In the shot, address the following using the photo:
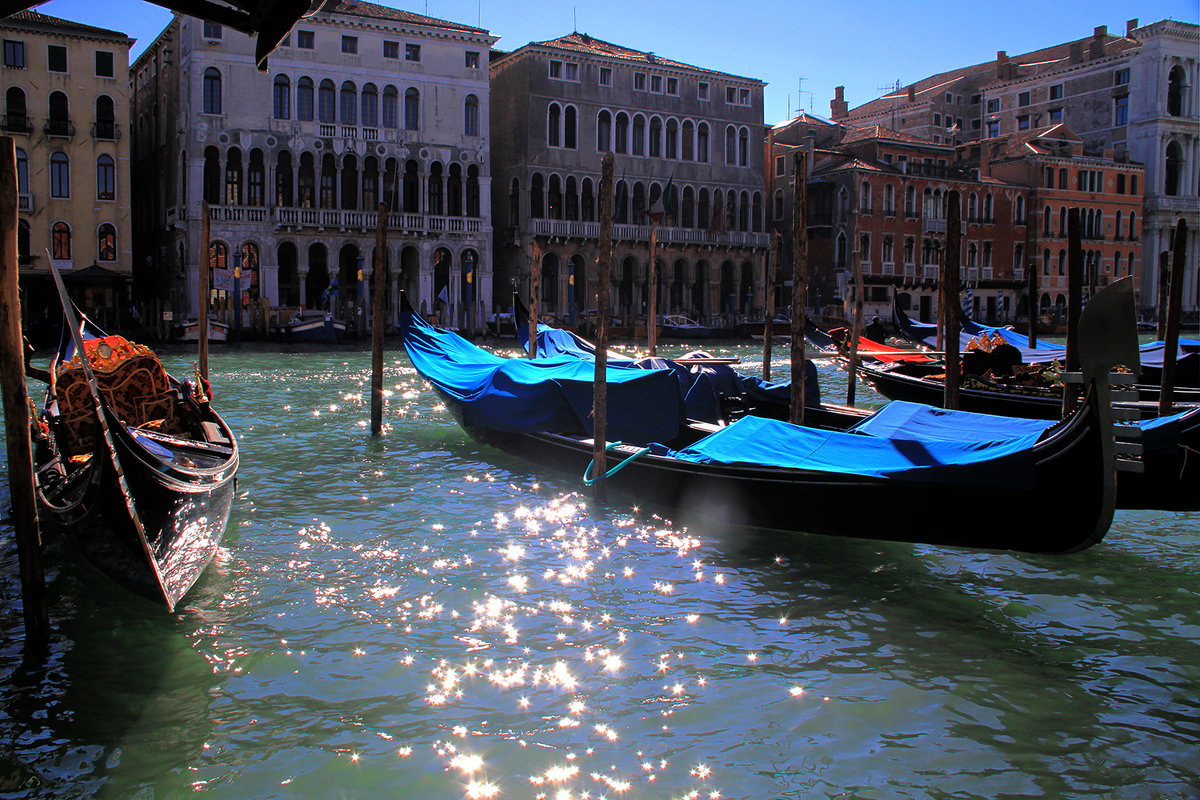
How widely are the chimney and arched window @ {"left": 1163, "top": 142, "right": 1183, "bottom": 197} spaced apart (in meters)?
10.9

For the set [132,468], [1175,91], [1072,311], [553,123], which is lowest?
[132,468]

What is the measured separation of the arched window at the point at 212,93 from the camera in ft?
70.7

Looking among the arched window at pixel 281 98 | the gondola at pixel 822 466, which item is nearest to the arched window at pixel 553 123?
the arched window at pixel 281 98

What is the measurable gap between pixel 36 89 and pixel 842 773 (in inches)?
908

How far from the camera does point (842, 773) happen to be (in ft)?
9.34

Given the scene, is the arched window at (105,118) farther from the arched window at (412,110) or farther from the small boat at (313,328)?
the arched window at (412,110)

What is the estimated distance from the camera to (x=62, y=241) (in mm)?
21172

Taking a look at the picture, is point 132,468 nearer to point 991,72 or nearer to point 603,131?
point 603,131

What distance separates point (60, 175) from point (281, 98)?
4.90 meters

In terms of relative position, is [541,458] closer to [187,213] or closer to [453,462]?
[453,462]

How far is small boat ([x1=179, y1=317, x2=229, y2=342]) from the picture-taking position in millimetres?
19453

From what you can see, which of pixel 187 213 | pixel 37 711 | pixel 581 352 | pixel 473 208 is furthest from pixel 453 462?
pixel 473 208

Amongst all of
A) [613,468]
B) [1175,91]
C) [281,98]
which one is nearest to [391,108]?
[281,98]

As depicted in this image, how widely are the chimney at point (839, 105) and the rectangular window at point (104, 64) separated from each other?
25037 mm
